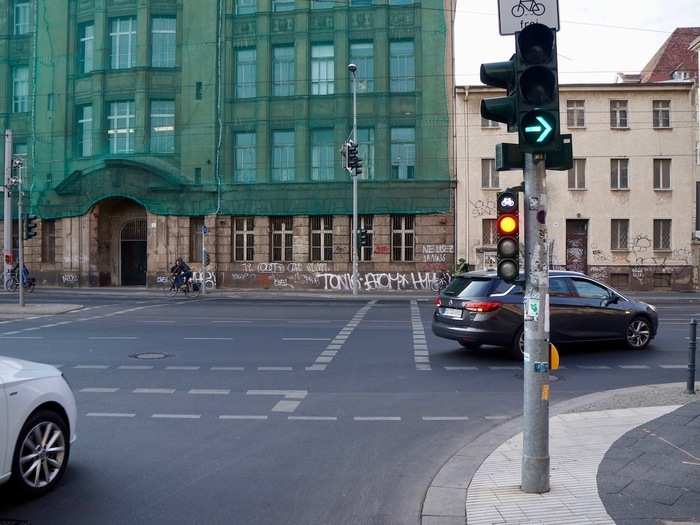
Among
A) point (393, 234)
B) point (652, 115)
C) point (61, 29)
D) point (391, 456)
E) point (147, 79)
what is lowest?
point (391, 456)

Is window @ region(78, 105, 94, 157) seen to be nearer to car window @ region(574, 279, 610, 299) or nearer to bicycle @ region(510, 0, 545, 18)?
car window @ region(574, 279, 610, 299)

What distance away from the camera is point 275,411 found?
898 centimetres

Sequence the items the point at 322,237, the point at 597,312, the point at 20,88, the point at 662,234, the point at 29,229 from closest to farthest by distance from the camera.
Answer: the point at 597,312 < the point at 29,229 < the point at 662,234 < the point at 322,237 < the point at 20,88

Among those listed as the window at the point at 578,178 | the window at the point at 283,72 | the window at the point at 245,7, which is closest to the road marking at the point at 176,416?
the window at the point at 578,178

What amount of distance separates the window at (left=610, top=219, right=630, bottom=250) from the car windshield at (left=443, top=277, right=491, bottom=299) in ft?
85.7

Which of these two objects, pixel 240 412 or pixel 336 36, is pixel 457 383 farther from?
pixel 336 36

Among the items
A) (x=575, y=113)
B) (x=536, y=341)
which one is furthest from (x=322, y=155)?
(x=536, y=341)

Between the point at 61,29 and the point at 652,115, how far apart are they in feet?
106

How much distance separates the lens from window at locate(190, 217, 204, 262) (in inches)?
1554

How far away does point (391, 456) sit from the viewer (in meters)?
7.01

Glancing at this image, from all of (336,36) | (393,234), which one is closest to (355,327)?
(393,234)

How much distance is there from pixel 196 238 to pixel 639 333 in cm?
2907

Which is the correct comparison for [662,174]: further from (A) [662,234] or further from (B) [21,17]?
(B) [21,17]

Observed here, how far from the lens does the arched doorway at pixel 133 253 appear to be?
41.9 m
